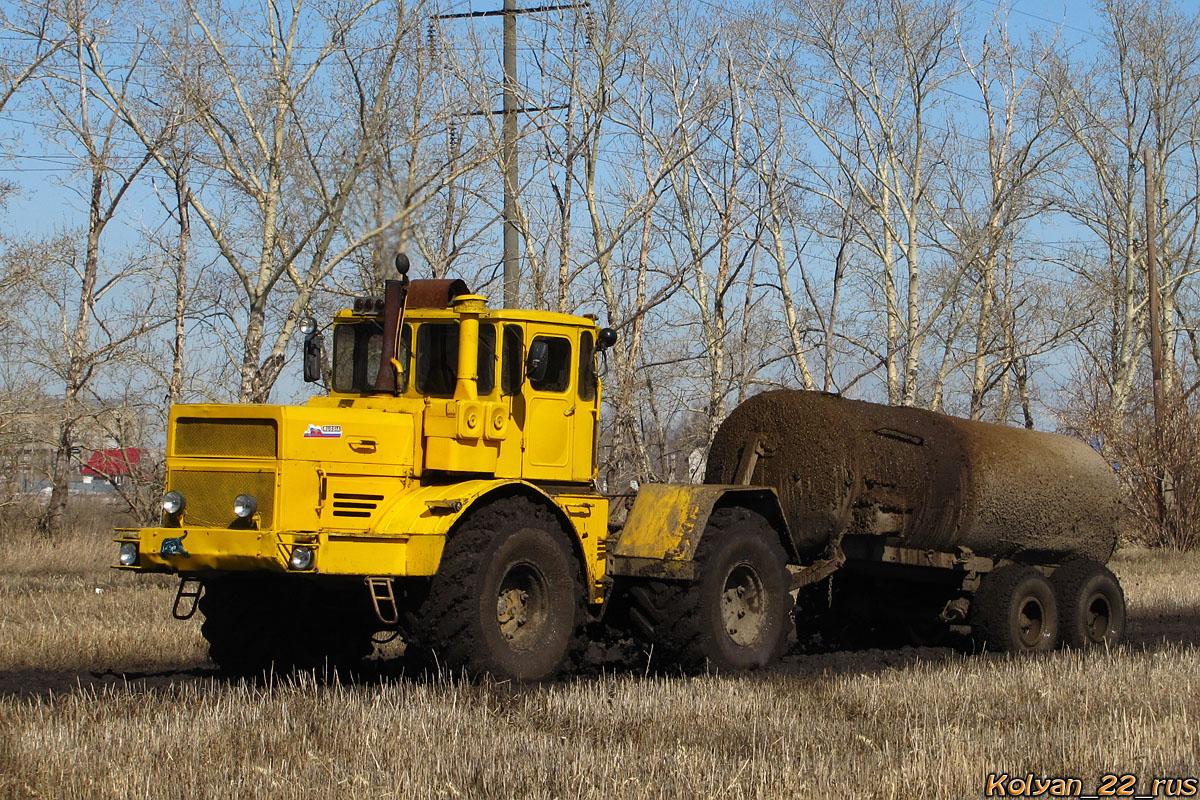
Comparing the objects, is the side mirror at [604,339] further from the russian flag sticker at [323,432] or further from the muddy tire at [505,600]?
the russian flag sticker at [323,432]

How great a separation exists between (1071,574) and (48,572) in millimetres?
14722

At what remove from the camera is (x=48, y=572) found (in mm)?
21469

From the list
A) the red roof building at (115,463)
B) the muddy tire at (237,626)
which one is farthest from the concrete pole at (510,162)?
the muddy tire at (237,626)

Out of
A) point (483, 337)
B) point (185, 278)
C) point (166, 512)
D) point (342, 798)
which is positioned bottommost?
point (342, 798)

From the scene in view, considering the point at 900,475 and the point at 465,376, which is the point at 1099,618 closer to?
the point at 900,475

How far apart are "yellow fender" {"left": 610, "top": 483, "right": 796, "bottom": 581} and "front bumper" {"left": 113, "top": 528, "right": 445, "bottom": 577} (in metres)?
2.19

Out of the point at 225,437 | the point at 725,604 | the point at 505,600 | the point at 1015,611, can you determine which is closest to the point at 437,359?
the point at 225,437

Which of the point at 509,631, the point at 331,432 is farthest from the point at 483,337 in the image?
the point at 509,631

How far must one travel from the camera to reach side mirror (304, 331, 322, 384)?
11.5 m

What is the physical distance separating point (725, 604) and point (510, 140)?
42.4ft

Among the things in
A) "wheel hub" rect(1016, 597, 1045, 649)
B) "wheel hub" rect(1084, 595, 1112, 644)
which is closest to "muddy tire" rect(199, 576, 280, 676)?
"wheel hub" rect(1016, 597, 1045, 649)

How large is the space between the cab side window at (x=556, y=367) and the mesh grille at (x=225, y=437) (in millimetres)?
2422

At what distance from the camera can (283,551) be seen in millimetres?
9828

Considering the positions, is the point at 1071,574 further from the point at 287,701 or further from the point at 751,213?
the point at 751,213
